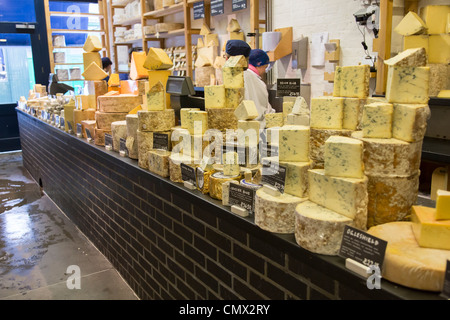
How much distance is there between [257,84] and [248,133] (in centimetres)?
230

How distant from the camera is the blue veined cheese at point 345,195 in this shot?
130 centimetres

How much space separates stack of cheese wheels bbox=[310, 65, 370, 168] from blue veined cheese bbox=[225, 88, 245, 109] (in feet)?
2.27

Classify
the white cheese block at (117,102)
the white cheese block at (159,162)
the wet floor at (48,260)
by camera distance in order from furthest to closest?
the white cheese block at (117,102) < the wet floor at (48,260) < the white cheese block at (159,162)

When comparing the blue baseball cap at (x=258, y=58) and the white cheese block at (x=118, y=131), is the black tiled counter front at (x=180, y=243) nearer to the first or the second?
the white cheese block at (x=118, y=131)

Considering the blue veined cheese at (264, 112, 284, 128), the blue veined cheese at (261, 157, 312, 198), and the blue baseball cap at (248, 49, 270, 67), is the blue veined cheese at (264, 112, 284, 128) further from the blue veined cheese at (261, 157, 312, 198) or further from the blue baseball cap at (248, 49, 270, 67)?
the blue baseball cap at (248, 49, 270, 67)

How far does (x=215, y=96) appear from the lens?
87.2 inches

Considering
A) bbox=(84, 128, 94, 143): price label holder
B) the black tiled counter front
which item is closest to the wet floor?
the black tiled counter front

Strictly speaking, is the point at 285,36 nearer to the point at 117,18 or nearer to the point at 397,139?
the point at 397,139

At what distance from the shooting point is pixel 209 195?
1.98m

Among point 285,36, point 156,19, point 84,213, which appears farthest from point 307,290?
point 156,19

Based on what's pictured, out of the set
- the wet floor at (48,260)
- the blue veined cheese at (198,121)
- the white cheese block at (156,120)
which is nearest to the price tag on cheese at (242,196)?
the blue veined cheese at (198,121)

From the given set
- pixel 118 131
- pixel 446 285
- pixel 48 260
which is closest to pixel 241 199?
pixel 446 285

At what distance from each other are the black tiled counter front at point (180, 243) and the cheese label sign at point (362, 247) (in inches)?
1.8
